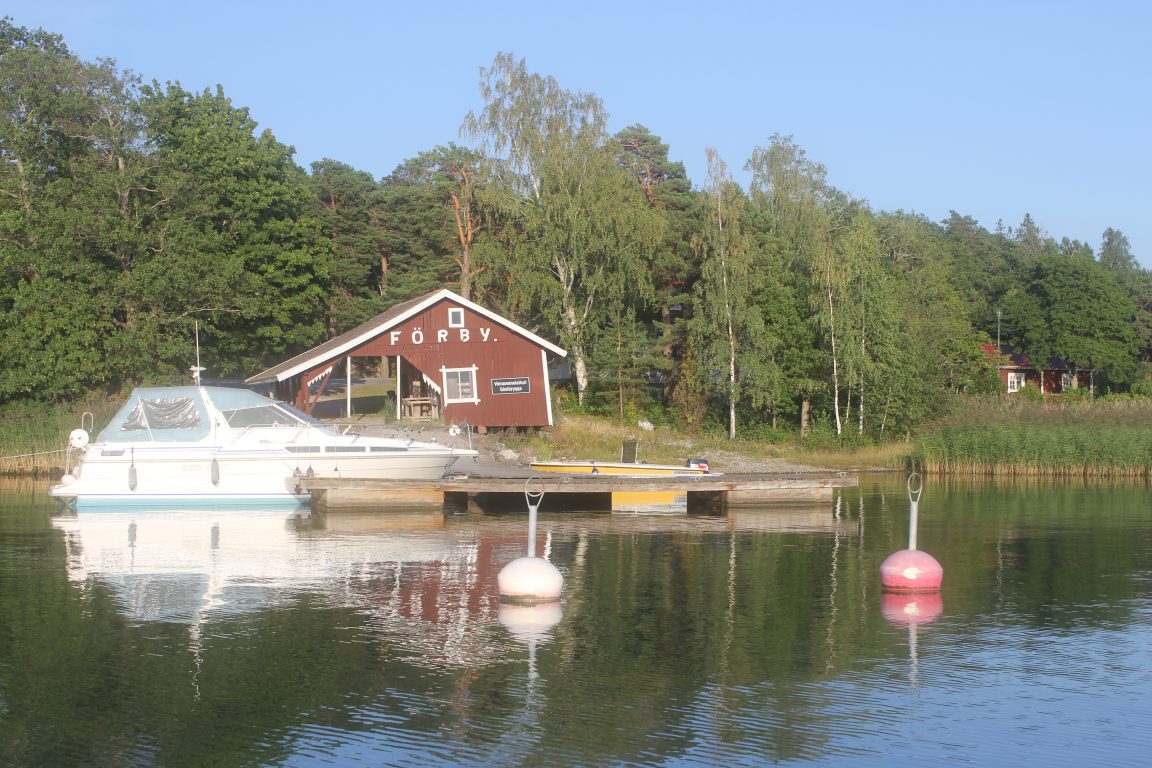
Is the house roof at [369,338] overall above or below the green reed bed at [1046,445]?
above

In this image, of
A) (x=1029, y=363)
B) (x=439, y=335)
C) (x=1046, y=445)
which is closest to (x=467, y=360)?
(x=439, y=335)

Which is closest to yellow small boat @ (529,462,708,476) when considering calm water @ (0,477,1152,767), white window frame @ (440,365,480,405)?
calm water @ (0,477,1152,767)

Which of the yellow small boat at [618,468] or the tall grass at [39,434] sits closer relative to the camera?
the yellow small boat at [618,468]

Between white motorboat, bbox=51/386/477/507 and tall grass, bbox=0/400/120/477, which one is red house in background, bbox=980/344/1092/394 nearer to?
tall grass, bbox=0/400/120/477

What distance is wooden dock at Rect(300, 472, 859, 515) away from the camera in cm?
2545

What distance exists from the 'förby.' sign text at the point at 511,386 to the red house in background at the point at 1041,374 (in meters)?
40.1

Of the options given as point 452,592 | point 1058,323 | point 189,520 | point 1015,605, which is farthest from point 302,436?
point 1058,323

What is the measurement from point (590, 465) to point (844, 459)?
17.5 metres

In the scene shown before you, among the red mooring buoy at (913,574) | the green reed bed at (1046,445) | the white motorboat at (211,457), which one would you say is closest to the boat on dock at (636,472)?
the white motorboat at (211,457)

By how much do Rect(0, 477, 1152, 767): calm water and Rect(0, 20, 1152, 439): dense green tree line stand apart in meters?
22.8

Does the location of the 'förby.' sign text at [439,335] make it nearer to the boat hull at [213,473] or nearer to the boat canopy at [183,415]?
the boat canopy at [183,415]

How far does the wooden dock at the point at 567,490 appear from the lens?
25.5m

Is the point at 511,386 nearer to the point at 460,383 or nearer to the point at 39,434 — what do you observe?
the point at 460,383

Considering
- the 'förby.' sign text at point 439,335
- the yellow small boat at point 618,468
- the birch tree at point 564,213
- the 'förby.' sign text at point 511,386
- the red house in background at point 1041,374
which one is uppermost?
the birch tree at point 564,213
